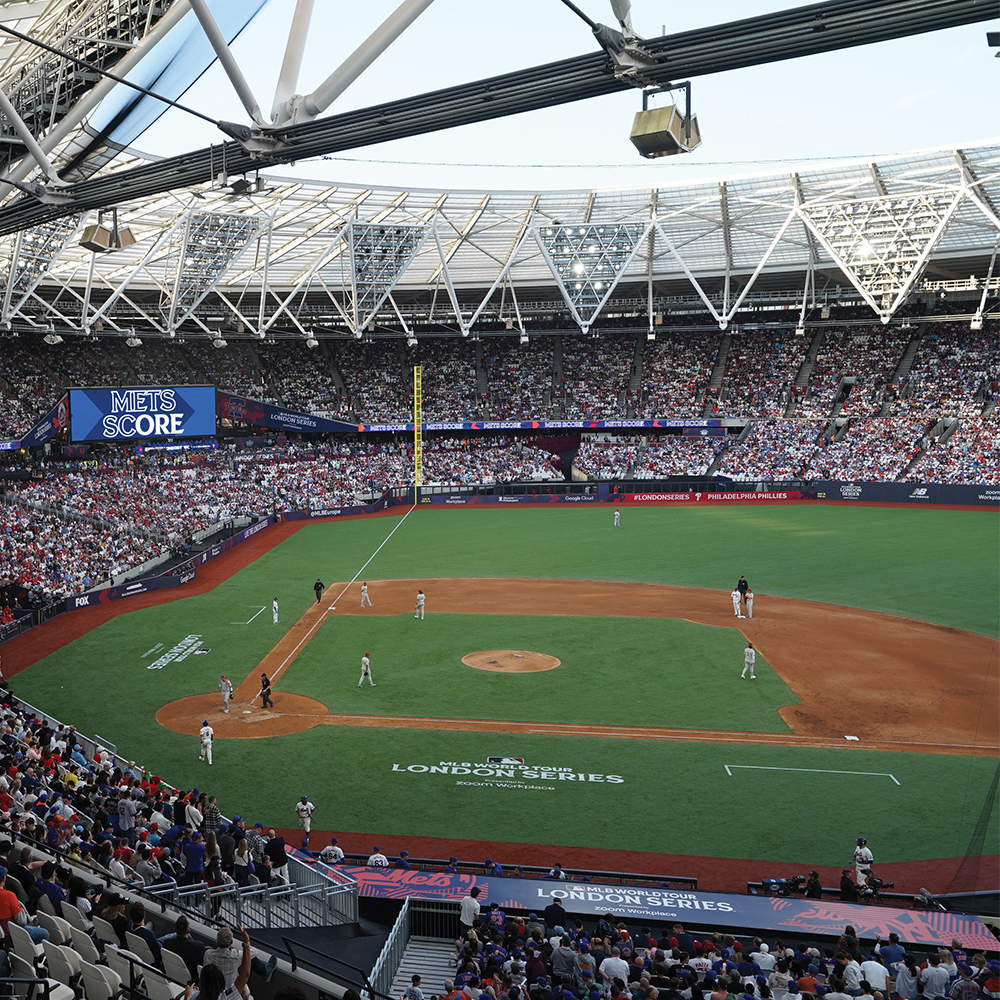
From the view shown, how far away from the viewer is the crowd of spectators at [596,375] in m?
71.9

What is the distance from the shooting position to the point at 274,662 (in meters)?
27.9

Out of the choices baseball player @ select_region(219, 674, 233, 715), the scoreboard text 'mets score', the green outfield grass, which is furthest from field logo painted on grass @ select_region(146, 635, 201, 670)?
the scoreboard text 'mets score'

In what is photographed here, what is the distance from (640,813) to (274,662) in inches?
550

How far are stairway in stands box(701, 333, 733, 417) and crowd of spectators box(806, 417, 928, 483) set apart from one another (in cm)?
992

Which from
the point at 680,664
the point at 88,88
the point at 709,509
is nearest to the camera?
the point at 88,88

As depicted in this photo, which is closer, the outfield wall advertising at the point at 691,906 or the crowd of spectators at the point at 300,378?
the outfield wall advertising at the point at 691,906

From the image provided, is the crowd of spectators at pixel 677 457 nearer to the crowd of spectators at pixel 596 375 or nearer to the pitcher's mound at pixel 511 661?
the crowd of spectators at pixel 596 375

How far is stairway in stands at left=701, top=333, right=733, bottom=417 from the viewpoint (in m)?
70.3

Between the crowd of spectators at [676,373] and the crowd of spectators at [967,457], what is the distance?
17.5m

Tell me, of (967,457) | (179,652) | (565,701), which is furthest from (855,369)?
(179,652)

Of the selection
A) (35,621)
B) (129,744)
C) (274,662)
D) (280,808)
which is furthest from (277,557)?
(280,808)

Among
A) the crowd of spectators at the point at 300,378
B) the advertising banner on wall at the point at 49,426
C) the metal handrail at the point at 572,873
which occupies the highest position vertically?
the crowd of spectators at the point at 300,378

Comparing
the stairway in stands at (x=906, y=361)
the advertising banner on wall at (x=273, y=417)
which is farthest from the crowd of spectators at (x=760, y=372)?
the advertising banner on wall at (x=273, y=417)

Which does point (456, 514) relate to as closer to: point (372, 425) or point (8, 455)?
point (372, 425)
